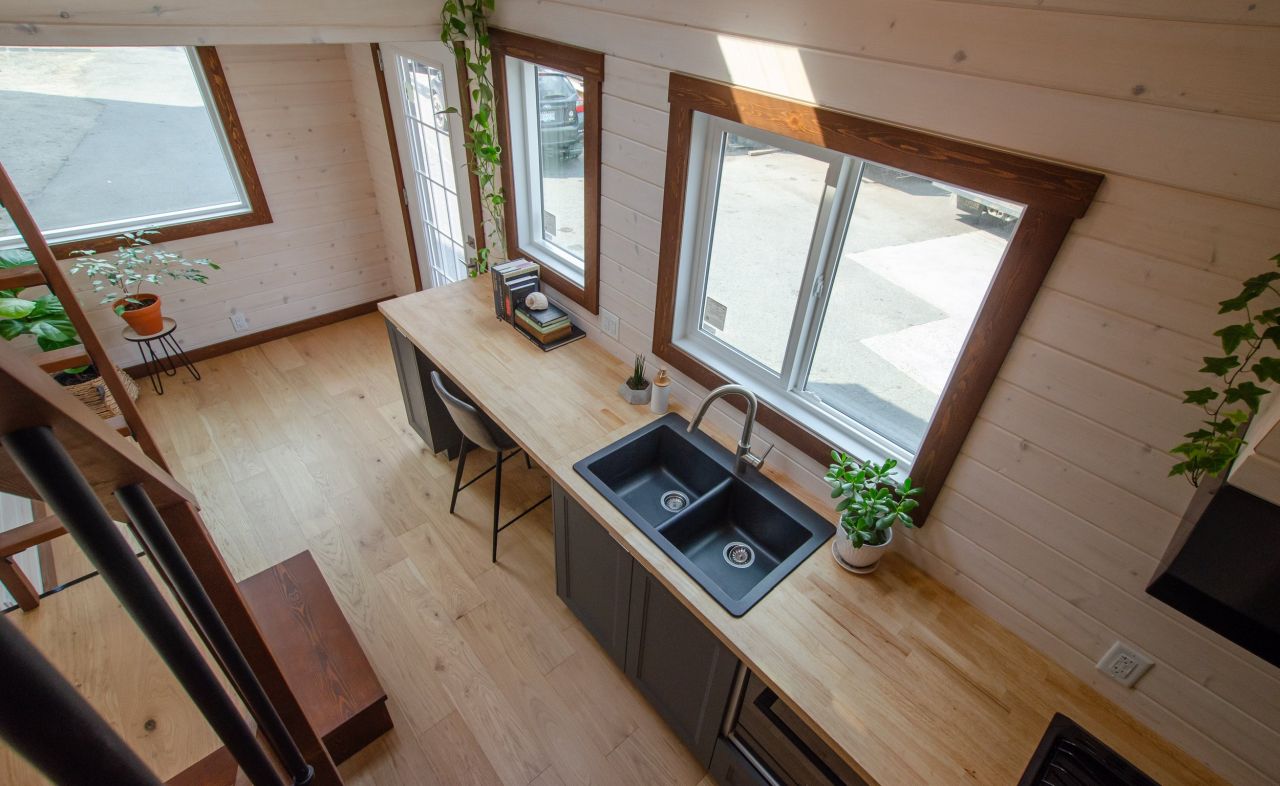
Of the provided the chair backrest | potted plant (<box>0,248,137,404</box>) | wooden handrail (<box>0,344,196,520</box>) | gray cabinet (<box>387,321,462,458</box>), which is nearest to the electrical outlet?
potted plant (<box>0,248,137,404</box>)

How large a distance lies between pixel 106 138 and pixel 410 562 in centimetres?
295

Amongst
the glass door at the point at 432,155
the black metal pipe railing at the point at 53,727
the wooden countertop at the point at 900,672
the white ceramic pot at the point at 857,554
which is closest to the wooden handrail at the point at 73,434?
the black metal pipe railing at the point at 53,727

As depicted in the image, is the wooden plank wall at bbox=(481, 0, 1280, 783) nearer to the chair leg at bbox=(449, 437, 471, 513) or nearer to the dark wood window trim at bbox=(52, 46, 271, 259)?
the chair leg at bbox=(449, 437, 471, 513)

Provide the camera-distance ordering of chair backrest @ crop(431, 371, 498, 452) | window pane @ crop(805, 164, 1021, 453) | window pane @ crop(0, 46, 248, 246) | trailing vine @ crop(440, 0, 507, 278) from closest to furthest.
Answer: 1. window pane @ crop(805, 164, 1021, 453)
2. chair backrest @ crop(431, 371, 498, 452)
3. trailing vine @ crop(440, 0, 507, 278)
4. window pane @ crop(0, 46, 248, 246)

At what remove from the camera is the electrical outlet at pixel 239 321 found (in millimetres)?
4125

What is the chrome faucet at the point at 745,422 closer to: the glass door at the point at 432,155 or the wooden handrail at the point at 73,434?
the wooden handrail at the point at 73,434

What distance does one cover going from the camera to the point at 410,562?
2.86 m

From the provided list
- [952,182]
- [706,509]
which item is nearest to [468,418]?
[706,509]

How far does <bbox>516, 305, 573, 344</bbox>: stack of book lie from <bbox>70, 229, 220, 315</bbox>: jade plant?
196 cm

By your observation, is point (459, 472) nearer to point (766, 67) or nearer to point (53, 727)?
point (766, 67)

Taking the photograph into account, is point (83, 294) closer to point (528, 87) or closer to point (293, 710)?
point (528, 87)

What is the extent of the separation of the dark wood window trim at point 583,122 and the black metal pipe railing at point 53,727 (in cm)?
224

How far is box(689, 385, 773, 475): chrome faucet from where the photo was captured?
1934 millimetres

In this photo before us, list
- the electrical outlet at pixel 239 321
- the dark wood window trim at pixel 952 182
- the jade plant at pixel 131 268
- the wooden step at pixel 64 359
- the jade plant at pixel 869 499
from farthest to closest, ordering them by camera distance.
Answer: the electrical outlet at pixel 239 321 < the jade plant at pixel 131 268 < the wooden step at pixel 64 359 < the jade plant at pixel 869 499 < the dark wood window trim at pixel 952 182
